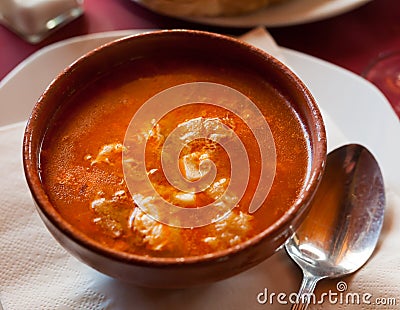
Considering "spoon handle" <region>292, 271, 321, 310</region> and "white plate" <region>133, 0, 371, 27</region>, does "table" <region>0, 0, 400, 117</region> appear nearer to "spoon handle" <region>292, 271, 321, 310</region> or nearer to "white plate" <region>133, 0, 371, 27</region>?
"white plate" <region>133, 0, 371, 27</region>

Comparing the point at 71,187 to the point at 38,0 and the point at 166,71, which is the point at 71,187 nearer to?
the point at 166,71

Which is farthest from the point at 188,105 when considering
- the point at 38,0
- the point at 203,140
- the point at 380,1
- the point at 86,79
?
the point at 380,1

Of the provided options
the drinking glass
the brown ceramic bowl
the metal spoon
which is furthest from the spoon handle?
the drinking glass

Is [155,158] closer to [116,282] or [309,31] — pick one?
[116,282]

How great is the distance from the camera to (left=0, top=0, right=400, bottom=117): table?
1628 millimetres

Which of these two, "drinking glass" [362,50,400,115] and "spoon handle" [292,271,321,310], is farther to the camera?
"drinking glass" [362,50,400,115]

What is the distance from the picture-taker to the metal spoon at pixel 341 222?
1102mm

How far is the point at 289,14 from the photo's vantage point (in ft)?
5.26

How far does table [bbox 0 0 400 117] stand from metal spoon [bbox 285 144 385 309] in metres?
0.43

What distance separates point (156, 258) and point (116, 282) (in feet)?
0.59

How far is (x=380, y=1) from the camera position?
179cm

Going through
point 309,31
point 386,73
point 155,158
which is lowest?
point 386,73

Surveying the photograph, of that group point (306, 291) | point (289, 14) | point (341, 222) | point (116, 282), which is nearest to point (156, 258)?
point (116, 282)

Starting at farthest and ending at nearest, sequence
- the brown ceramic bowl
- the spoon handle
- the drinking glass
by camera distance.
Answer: the drinking glass, the spoon handle, the brown ceramic bowl
